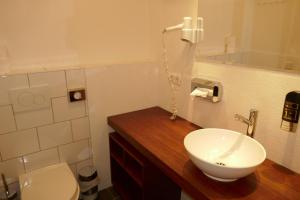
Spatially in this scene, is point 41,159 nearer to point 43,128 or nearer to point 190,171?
point 43,128

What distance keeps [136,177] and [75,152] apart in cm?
53

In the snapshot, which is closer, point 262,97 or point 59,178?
point 262,97

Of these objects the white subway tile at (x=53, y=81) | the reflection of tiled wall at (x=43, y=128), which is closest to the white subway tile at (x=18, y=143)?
the reflection of tiled wall at (x=43, y=128)

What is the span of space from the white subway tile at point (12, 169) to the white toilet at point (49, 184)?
60mm

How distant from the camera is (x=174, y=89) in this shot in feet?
5.72

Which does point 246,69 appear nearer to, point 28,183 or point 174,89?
point 174,89

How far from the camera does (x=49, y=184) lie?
1.37m

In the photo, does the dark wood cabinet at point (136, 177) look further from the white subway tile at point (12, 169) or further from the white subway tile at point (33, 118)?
the white subway tile at point (12, 169)

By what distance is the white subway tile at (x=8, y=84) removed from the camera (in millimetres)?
1321

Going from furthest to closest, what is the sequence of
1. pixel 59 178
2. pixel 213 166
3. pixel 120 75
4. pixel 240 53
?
pixel 120 75 → pixel 59 178 → pixel 240 53 → pixel 213 166

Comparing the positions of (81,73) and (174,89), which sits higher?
(81,73)

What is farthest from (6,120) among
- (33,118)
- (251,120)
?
(251,120)

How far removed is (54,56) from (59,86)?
20 cm

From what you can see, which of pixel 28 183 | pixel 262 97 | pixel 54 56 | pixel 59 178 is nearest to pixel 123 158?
pixel 59 178
